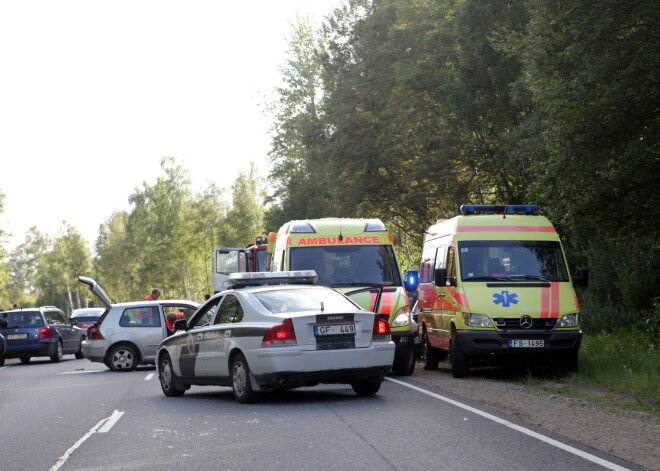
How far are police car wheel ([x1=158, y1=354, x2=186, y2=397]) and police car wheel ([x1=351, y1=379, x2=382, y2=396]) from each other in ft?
9.49

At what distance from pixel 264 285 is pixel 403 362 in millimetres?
4103

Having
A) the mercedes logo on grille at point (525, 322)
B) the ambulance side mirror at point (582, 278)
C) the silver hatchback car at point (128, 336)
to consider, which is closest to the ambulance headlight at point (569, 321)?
the mercedes logo on grille at point (525, 322)

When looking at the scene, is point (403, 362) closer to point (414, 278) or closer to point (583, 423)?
point (414, 278)

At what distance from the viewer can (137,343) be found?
22.2m

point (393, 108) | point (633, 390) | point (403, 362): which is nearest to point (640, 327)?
point (403, 362)

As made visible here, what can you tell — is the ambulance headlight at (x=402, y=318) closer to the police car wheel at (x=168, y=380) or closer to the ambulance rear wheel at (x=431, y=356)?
the ambulance rear wheel at (x=431, y=356)

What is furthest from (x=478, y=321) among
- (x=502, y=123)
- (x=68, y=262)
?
(x=68, y=262)

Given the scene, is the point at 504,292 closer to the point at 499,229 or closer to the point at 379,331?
the point at 499,229

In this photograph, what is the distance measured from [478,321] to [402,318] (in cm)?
137

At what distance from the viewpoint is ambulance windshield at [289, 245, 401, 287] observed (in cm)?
1769

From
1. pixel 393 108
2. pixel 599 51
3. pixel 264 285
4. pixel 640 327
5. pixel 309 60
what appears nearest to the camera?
pixel 264 285

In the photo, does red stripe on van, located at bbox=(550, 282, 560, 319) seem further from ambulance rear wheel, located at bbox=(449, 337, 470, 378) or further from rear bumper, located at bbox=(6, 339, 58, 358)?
A: rear bumper, located at bbox=(6, 339, 58, 358)

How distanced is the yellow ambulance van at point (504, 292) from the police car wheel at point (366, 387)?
3.27 meters

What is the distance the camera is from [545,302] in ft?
53.0
